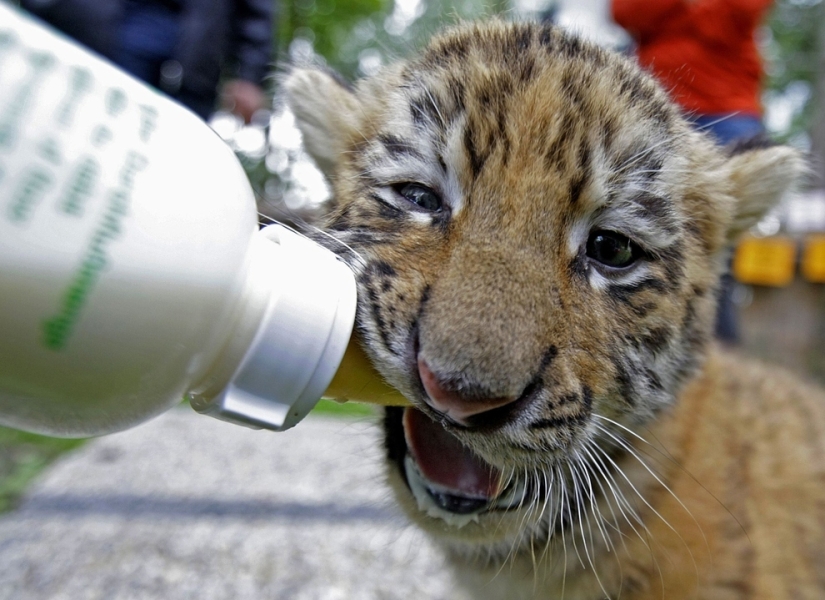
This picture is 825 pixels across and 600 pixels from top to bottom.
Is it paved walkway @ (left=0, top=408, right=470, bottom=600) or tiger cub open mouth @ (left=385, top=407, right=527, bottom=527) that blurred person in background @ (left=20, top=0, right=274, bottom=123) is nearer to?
paved walkway @ (left=0, top=408, right=470, bottom=600)

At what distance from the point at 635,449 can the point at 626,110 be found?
3.64ft

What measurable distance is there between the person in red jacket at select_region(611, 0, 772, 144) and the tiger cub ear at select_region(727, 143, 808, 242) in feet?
6.36

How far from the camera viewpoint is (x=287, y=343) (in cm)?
122

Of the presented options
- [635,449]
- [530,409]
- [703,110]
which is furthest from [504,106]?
[703,110]

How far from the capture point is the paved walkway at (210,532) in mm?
2639

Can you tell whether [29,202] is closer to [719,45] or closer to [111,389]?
[111,389]

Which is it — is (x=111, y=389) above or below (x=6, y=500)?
above

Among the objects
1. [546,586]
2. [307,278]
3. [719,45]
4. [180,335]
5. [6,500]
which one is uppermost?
[719,45]

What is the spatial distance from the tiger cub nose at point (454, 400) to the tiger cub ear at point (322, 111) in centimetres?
118

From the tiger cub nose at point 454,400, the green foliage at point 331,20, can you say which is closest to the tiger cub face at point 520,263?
the tiger cub nose at point 454,400

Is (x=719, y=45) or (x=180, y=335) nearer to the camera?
(x=180, y=335)

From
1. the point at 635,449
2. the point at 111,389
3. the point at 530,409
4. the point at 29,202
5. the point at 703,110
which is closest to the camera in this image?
the point at 29,202

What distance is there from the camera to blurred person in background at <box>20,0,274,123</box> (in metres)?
3.81

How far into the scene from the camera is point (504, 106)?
1822mm
